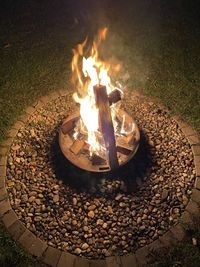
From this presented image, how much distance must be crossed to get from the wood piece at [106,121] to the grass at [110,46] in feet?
6.12

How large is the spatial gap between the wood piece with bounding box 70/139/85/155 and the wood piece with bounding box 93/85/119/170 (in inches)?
22.8

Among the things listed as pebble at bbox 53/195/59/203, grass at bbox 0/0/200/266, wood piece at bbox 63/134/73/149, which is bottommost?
pebble at bbox 53/195/59/203

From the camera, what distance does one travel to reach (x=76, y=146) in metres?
4.93

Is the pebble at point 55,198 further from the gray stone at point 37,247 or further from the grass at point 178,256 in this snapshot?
the grass at point 178,256

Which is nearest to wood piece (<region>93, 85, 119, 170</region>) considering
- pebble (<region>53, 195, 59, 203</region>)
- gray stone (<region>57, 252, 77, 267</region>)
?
pebble (<region>53, 195, 59, 203</region>)

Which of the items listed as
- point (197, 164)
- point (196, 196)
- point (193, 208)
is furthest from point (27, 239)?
point (197, 164)

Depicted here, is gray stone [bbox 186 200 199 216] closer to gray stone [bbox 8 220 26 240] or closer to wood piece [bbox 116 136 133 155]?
wood piece [bbox 116 136 133 155]

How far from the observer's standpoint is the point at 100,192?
468cm

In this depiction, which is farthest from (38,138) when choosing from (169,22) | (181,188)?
(169,22)

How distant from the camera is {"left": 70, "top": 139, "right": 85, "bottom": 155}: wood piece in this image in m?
4.89

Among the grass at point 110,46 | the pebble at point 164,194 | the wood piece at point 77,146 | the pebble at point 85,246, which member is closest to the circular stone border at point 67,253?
the pebble at point 85,246

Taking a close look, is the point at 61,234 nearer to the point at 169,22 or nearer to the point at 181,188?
the point at 181,188

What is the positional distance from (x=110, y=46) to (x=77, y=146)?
3.28 meters

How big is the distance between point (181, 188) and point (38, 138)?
256 centimetres
